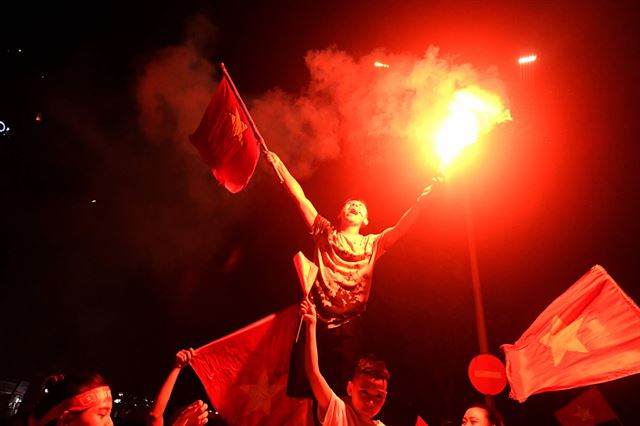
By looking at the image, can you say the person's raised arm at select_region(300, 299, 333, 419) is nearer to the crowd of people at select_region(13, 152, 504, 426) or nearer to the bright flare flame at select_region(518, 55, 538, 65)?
the crowd of people at select_region(13, 152, 504, 426)

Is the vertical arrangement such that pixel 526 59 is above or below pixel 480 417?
above

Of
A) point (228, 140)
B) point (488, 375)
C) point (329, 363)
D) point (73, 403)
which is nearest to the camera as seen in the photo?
point (73, 403)

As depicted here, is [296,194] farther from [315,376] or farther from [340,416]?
[340,416]

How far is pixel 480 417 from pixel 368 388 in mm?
1434

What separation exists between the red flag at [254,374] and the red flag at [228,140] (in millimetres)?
1987

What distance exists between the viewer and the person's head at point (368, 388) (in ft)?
12.6

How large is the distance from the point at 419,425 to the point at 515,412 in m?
12.9

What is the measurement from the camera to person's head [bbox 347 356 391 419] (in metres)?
3.85

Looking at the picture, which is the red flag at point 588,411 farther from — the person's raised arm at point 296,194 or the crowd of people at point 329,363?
the person's raised arm at point 296,194

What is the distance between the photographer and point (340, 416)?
3.62 metres

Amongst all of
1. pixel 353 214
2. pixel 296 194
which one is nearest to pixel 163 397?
pixel 296 194

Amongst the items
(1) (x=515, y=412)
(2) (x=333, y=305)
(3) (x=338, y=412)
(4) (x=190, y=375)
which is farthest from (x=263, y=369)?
(1) (x=515, y=412)

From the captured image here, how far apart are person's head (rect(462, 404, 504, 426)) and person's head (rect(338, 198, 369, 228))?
8.05ft

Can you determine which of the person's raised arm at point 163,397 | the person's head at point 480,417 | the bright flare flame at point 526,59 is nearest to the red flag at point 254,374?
the person's raised arm at point 163,397
